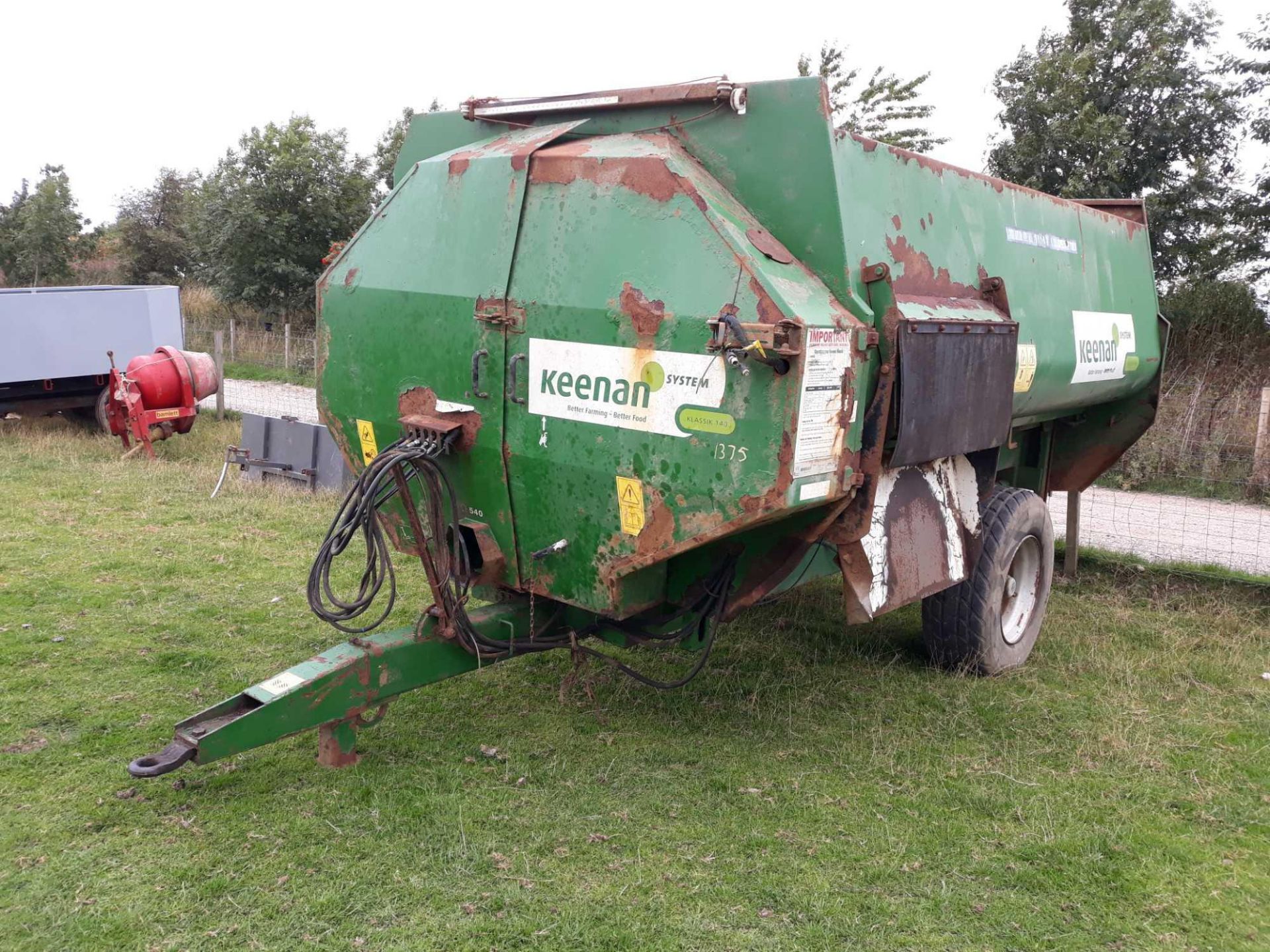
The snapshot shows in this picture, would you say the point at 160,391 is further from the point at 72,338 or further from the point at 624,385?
the point at 624,385

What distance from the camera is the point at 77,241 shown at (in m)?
28.6

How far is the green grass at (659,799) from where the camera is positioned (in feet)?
→ 9.95

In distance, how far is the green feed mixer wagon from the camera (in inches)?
132

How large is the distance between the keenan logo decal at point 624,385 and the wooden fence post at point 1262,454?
7.62 m

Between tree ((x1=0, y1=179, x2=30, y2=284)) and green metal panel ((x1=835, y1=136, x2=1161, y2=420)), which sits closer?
green metal panel ((x1=835, y1=136, x2=1161, y2=420))

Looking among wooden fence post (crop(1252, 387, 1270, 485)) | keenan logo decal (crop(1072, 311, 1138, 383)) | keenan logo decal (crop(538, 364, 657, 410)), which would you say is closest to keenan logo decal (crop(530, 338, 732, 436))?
keenan logo decal (crop(538, 364, 657, 410))

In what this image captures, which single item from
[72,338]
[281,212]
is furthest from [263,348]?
[72,338]

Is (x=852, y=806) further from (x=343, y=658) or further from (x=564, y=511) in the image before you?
(x=343, y=658)

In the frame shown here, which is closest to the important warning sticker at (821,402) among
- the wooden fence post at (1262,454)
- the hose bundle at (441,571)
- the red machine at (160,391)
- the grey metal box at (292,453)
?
the hose bundle at (441,571)

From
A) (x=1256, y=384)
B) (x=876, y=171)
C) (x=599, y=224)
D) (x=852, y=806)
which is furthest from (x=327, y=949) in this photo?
(x=1256, y=384)

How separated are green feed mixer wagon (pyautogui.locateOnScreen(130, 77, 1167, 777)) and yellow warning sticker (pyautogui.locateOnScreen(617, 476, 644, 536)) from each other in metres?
0.01

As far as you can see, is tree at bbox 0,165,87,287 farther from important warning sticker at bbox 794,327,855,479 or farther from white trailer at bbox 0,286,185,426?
important warning sticker at bbox 794,327,855,479

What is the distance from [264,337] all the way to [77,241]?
13283mm

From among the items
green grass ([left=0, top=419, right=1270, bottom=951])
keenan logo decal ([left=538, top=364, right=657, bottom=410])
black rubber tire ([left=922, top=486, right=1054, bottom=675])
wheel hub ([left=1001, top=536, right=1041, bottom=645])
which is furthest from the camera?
wheel hub ([left=1001, top=536, right=1041, bottom=645])
